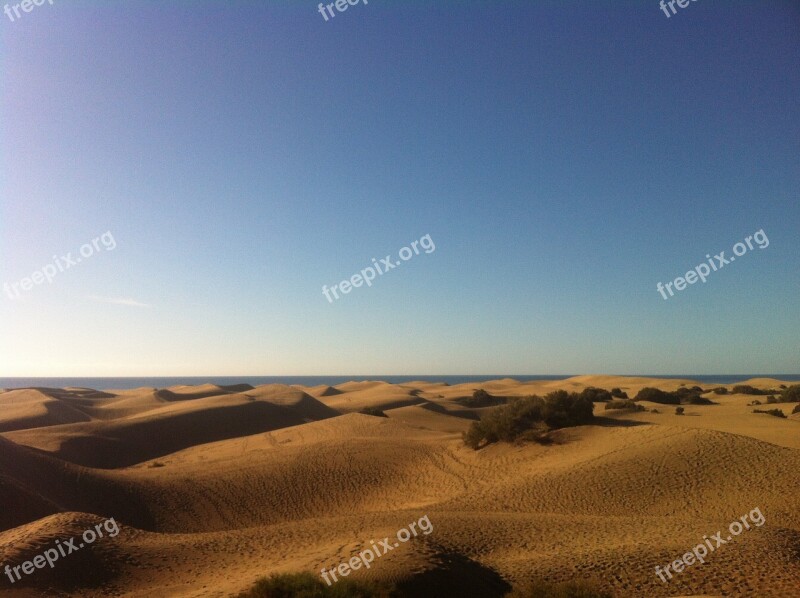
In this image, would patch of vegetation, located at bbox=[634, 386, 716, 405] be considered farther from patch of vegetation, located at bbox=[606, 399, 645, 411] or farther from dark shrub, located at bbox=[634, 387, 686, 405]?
patch of vegetation, located at bbox=[606, 399, 645, 411]

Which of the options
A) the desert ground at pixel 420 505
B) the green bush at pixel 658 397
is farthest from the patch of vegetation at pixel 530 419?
the green bush at pixel 658 397

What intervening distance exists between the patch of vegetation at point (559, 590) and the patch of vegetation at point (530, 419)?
14460 mm

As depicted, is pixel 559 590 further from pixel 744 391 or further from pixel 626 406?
pixel 744 391

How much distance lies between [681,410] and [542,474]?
1748cm

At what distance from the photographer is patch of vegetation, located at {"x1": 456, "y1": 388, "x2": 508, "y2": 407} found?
52109 mm

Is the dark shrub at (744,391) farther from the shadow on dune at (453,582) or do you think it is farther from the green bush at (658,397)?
the shadow on dune at (453,582)

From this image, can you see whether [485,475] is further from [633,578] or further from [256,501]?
[633,578]

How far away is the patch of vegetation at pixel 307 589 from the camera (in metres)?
7.50

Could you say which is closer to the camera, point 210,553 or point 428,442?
point 210,553

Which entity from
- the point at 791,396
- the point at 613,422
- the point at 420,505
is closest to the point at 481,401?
the point at 791,396

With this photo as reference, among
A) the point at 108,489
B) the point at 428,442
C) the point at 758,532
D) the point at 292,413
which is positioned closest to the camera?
the point at 758,532

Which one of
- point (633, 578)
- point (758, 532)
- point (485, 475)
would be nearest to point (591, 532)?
point (633, 578)

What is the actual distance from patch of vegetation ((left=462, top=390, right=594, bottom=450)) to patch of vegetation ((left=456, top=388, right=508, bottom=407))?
26.7 m

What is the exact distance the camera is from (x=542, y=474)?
18.0 metres
